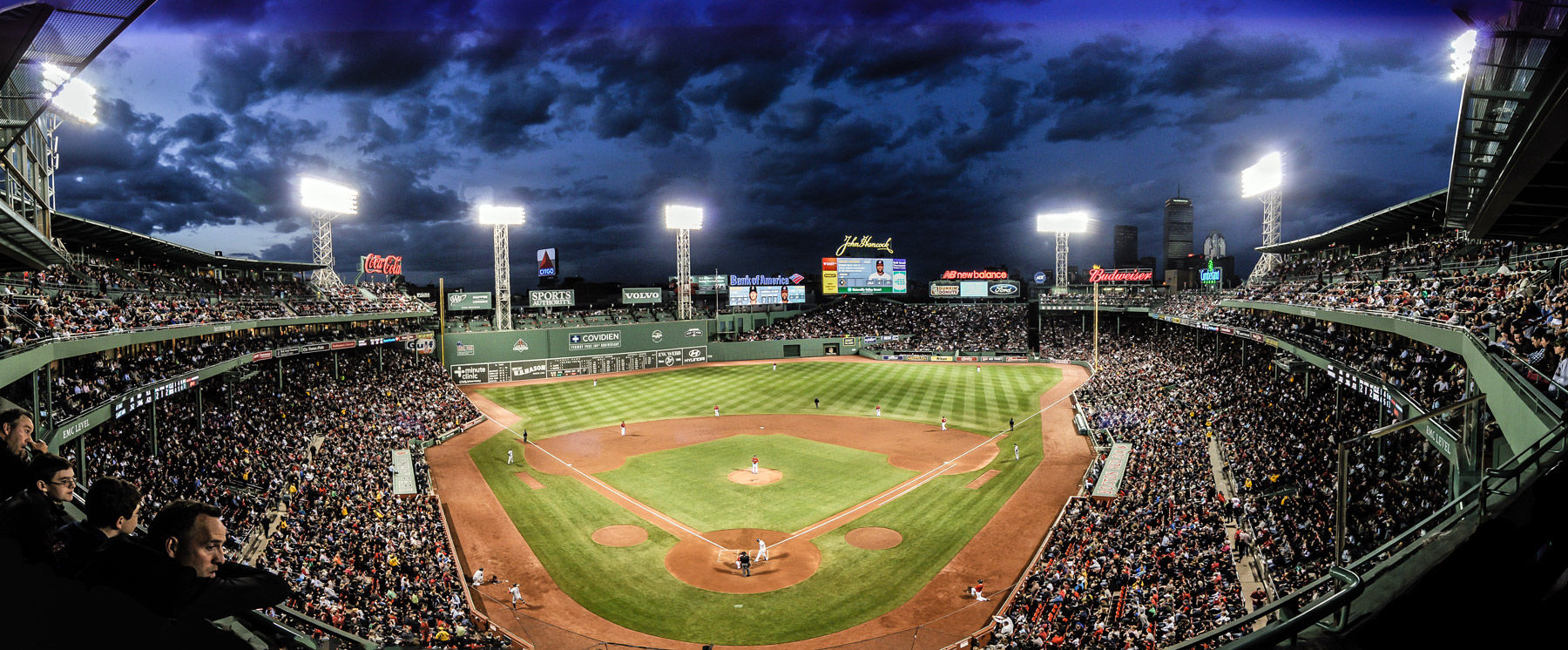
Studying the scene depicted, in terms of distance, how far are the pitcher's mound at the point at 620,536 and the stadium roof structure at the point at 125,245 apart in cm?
2187

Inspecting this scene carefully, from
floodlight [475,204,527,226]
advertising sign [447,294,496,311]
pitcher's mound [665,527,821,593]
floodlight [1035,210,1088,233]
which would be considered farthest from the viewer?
floodlight [1035,210,1088,233]

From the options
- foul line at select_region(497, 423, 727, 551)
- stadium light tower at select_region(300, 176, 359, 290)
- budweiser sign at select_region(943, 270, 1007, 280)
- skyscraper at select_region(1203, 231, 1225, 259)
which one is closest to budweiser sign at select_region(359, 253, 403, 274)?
stadium light tower at select_region(300, 176, 359, 290)

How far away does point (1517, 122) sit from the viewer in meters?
9.02

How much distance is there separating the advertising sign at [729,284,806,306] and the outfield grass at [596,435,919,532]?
127ft

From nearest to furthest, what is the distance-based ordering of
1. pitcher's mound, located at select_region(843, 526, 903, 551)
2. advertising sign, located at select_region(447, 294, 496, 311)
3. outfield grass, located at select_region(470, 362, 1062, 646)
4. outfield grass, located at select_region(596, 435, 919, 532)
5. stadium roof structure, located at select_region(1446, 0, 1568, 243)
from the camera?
stadium roof structure, located at select_region(1446, 0, 1568, 243), outfield grass, located at select_region(470, 362, 1062, 646), pitcher's mound, located at select_region(843, 526, 903, 551), outfield grass, located at select_region(596, 435, 919, 532), advertising sign, located at select_region(447, 294, 496, 311)

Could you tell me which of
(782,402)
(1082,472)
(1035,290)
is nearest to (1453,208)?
(1082,472)

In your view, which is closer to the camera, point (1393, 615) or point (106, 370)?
point (1393, 615)

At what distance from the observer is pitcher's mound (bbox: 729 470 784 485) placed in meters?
27.1

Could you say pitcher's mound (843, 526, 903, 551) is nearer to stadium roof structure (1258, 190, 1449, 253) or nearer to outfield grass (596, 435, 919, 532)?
outfield grass (596, 435, 919, 532)

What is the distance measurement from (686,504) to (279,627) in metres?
20.7

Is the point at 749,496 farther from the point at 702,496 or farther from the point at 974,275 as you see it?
the point at 974,275

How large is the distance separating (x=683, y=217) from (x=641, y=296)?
11299 millimetres

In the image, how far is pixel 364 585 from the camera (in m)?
16.4

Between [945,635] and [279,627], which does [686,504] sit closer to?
[945,635]
